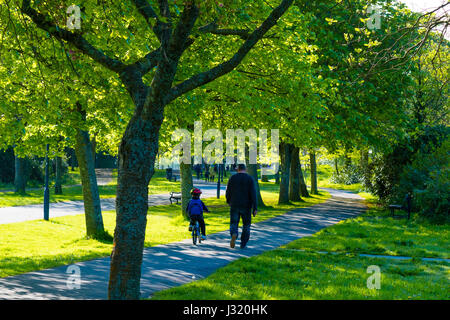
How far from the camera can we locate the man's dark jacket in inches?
446

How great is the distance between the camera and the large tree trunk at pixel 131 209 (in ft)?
19.8

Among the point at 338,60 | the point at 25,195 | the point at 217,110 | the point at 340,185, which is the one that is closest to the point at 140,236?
the point at 217,110

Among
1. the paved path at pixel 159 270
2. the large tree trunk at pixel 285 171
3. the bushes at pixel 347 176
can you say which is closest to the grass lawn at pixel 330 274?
the paved path at pixel 159 270

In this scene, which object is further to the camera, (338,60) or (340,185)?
(340,185)

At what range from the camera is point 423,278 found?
27.4ft

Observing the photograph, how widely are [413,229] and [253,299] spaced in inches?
453

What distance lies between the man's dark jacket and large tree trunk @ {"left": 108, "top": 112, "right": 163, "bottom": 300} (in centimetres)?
536

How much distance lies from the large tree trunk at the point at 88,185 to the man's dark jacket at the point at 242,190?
5.27 m

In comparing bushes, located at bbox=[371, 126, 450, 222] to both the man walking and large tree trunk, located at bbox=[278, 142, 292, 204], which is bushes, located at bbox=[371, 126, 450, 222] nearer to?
large tree trunk, located at bbox=[278, 142, 292, 204]

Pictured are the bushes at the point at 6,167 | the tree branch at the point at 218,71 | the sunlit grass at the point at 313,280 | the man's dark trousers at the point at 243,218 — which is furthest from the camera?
the bushes at the point at 6,167

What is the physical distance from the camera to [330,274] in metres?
8.54

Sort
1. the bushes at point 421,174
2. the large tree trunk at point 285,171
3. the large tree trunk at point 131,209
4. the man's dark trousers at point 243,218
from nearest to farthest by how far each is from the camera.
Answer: the large tree trunk at point 131,209, the man's dark trousers at point 243,218, the bushes at point 421,174, the large tree trunk at point 285,171

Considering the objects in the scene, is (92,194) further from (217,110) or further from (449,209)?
(449,209)

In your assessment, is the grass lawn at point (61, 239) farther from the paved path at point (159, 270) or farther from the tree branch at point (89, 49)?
the tree branch at point (89, 49)
